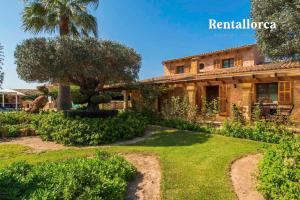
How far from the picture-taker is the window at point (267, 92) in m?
15.8

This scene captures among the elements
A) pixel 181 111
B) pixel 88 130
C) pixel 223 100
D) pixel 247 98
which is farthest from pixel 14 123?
pixel 247 98

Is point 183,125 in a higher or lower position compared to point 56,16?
lower

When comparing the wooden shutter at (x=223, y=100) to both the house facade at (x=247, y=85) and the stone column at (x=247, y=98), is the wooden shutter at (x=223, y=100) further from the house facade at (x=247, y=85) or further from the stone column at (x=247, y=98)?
the stone column at (x=247, y=98)

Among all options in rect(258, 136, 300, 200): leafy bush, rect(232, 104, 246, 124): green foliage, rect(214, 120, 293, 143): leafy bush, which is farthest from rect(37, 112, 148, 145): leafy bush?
Result: rect(258, 136, 300, 200): leafy bush

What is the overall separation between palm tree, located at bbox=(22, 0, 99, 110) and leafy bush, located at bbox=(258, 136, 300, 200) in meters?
14.0

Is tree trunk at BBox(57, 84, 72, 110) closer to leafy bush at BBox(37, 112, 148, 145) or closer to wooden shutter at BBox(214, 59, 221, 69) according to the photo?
leafy bush at BBox(37, 112, 148, 145)

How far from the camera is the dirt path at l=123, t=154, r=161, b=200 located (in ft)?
18.4

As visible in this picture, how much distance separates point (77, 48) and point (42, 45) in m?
1.76

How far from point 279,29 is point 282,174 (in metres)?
4.61

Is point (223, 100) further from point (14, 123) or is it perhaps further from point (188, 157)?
point (14, 123)

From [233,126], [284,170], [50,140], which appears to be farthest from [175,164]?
[50,140]

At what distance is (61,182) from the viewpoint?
186 inches

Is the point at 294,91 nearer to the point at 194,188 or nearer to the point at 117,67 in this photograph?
the point at 117,67

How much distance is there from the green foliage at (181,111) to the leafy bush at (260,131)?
259 centimetres
